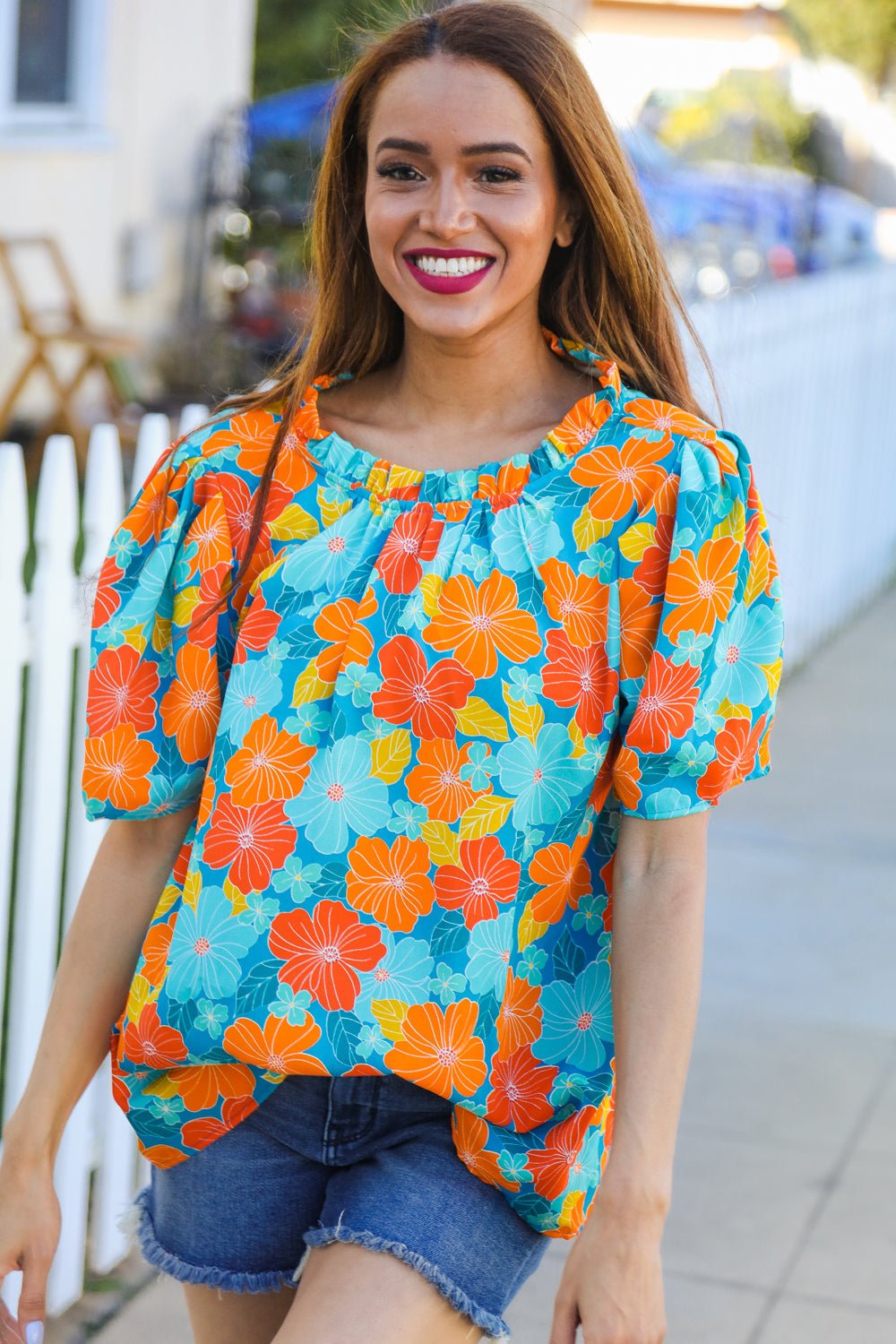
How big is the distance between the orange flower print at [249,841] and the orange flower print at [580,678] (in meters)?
0.29

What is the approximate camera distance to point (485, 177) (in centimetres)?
186

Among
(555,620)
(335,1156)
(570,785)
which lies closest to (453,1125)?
(335,1156)

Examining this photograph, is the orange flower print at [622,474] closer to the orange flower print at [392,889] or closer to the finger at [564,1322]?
the orange flower print at [392,889]

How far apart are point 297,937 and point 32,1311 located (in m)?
0.54

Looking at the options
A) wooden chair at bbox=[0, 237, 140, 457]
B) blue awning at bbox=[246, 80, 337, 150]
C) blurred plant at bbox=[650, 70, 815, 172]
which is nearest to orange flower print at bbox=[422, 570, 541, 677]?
wooden chair at bbox=[0, 237, 140, 457]

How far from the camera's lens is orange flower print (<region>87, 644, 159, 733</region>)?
1.90 m

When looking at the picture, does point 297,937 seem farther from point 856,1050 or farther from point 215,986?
point 856,1050

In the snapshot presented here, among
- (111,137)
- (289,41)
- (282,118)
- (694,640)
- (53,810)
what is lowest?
(289,41)

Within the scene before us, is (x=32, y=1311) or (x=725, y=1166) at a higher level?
(x=32, y=1311)

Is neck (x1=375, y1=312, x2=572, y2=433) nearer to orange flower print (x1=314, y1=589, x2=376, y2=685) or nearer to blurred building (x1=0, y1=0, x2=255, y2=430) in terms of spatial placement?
orange flower print (x1=314, y1=589, x2=376, y2=685)

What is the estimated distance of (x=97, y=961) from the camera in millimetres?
1941

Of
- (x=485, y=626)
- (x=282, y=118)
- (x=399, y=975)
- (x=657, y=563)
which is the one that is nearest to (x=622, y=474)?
(x=657, y=563)

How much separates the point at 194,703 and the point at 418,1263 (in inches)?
22.9

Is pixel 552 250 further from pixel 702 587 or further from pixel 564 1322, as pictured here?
pixel 564 1322
